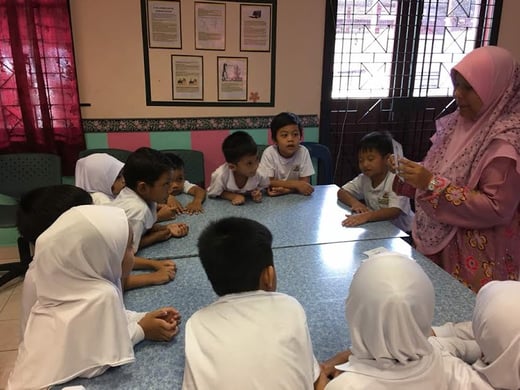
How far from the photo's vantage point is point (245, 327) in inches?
35.4

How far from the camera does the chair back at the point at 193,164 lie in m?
3.29

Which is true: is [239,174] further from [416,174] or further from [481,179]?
[481,179]

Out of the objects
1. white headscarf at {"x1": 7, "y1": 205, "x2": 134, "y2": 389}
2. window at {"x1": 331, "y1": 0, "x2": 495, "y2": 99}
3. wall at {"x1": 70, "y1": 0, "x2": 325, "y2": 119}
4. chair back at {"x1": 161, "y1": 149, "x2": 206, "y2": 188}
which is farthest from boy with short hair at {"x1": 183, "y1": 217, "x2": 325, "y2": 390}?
window at {"x1": 331, "y1": 0, "x2": 495, "y2": 99}

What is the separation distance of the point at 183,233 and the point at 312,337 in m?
0.88

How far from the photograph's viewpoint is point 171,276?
1.42 m

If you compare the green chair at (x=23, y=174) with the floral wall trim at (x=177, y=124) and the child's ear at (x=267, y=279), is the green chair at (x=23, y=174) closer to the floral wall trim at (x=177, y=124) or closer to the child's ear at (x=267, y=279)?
the floral wall trim at (x=177, y=124)

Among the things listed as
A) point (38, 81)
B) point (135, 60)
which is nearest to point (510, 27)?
point (135, 60)

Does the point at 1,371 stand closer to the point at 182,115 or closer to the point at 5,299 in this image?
Result: the point at 5,299

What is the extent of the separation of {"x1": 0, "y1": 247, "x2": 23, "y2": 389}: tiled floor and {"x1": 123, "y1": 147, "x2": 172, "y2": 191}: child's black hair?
4.29 ft

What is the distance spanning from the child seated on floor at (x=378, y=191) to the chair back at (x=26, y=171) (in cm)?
217

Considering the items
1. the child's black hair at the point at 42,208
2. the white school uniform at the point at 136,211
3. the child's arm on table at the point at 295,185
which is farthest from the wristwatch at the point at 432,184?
the child's black hair at the point at 42,208

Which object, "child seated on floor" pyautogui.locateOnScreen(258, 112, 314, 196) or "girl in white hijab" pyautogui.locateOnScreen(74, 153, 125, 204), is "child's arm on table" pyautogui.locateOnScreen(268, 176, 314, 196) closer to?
"child seated on floor" pyautogui.locateOnScreen(258, 112, 314, 196)

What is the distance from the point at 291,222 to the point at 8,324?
194 centimetres

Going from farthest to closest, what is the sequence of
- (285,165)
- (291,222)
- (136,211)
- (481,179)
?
(285,165) → (291,222) → (136,211) → (481,179)
